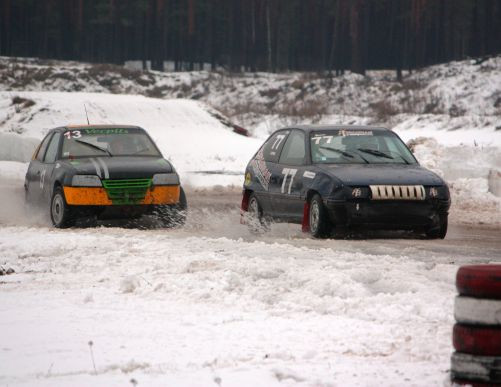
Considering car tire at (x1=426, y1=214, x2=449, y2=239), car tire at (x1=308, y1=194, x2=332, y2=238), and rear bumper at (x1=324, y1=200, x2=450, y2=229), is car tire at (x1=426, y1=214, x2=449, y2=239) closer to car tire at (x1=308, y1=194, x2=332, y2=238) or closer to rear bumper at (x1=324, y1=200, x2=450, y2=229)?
rear bumper at (x1=324, y1=200, x2=450, y2=229)

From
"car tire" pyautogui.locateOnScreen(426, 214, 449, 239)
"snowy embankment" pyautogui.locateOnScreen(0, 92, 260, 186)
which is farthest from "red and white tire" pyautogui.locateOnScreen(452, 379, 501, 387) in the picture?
"snowy embankment" pyautogui.locateOnScreen(0, 92, 260, 186)

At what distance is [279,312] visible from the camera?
7.72 metres

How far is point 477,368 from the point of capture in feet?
17.8

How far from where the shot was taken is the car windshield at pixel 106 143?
14.9m

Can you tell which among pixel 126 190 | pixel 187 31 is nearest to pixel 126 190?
pixel 126 190

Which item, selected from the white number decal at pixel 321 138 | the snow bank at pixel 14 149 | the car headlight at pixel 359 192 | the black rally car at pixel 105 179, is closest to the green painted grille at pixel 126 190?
the black rally car at pixel 105 179

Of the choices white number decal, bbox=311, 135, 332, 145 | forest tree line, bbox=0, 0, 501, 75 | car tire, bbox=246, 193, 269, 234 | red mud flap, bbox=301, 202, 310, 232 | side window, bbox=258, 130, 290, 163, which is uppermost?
forest tree line, bbox=0, 0, 501, 75

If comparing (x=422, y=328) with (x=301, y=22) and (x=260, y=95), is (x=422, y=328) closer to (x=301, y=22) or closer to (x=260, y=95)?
(x=260, y=95)

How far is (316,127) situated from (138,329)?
6.84 metres

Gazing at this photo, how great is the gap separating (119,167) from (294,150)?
7.49ft

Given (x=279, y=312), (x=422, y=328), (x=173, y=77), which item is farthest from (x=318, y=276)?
(x=173, y=77)

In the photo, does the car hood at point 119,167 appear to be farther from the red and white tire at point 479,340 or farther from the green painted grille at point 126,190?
the red and white tire at point 479,340

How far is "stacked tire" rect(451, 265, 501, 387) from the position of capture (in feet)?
17.8

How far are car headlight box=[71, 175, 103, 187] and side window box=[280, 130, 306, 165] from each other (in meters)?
2.35
